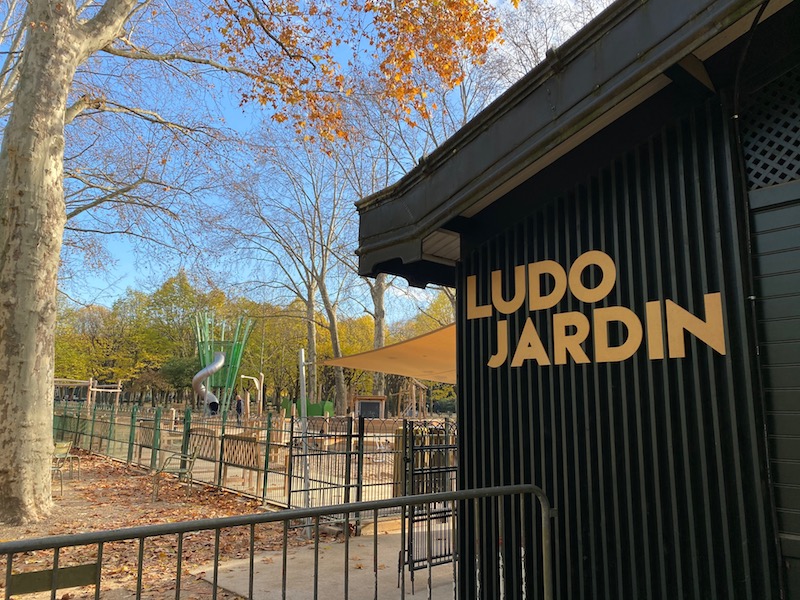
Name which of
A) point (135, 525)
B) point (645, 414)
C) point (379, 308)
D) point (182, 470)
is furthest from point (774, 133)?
point (379, 308)

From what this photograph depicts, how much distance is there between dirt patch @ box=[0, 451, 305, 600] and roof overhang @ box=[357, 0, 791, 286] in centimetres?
365

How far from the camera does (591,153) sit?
4074 millimetres

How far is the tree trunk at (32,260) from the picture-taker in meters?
9.93

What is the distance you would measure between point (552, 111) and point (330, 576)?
19.3ft

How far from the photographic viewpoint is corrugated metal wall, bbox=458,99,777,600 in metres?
3.26

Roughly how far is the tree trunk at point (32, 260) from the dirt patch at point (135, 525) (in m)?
0.96

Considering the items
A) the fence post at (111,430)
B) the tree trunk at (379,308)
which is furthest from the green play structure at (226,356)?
the fence post at (111,430)

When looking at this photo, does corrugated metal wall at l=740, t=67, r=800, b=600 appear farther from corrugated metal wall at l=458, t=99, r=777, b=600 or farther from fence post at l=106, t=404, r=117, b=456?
fence post at l=106, t=404, r=117, b=456

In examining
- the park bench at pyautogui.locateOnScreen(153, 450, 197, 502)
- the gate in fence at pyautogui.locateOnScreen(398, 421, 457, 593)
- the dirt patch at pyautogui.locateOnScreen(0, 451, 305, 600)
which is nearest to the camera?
the dirt patch at pyautogui.locateOnScreen(0, 451, 305, 600)

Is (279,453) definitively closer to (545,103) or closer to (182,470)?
(182,470)

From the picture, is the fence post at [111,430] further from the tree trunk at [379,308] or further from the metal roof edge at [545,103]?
the metal roof edge at [545,103]

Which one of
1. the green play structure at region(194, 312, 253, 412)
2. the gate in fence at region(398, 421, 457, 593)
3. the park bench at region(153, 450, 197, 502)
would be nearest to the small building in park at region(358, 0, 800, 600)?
the gate in fence at region(398, 421, 457, 593)

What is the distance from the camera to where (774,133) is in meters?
3.45

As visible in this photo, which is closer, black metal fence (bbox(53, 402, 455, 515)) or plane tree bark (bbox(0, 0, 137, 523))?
black metal fence (bbox(53, 402, 455, 515))
